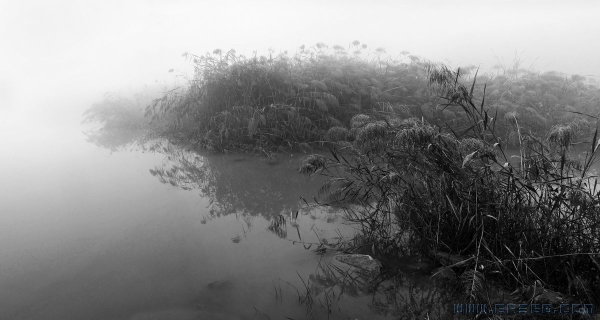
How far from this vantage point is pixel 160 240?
12.7 ft

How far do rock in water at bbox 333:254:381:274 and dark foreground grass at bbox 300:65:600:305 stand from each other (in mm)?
250

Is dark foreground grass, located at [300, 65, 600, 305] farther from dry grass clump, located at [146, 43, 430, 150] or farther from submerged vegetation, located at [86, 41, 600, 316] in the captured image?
dry grass clump, located at [146, 43, 430, 150]

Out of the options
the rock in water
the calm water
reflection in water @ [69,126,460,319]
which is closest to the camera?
reflection in water @ [69,126,460,319]

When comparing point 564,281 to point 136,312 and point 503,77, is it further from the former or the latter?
point 503,77

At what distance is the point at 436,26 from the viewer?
23203 millimetres

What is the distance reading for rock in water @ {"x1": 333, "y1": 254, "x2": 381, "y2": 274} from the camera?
9.86ft

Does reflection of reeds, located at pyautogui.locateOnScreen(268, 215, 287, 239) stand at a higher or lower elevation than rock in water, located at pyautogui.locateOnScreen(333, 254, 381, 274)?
lower

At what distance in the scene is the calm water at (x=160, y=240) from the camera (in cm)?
279

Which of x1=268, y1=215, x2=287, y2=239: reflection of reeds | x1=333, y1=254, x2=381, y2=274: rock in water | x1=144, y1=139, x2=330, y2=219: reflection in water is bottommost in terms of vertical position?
x1=144, y1=139, x2=330, y2=219: reflection in water

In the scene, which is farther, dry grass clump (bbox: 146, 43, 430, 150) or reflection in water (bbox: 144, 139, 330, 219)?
dry grass clump (bbox: 146, 43, 430, 150)

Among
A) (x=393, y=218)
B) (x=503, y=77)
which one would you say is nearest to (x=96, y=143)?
(x=393, y=218)

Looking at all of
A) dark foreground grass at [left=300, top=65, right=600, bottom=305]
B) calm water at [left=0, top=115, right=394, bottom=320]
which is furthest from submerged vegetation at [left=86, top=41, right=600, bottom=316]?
calm water at [left=0, top=115, right=394, bottom=320]

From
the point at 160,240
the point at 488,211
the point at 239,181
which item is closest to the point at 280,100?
the point at 239,181

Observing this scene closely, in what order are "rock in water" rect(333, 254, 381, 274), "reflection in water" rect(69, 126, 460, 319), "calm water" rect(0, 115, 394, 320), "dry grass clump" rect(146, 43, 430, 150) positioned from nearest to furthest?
"reflection in water" rect(69, 126, 460, 319) < "calm water" rect(0, 115, 394, 320) < "rock in water" rect(333, 254, 381, 274) < "dry grass clump" rect(146, 43, 430, 150)
